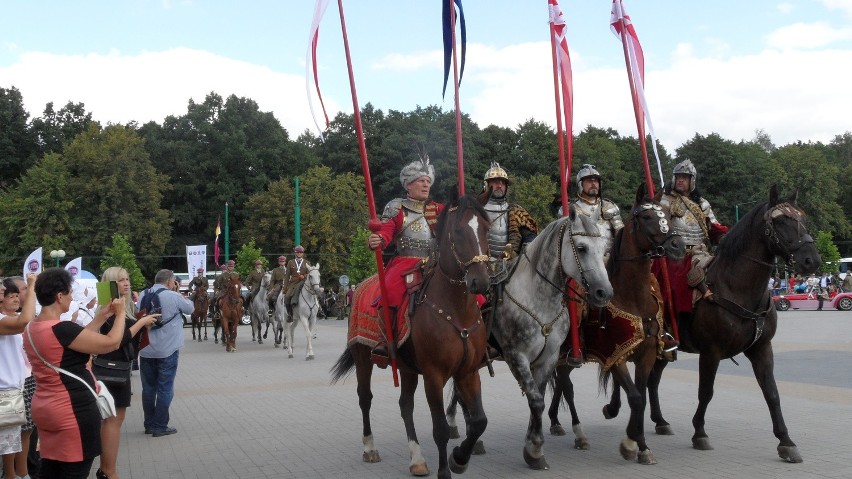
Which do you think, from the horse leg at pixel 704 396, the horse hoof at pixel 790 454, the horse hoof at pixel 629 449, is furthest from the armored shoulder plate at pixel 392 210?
the horse hoof at pixel 790 454

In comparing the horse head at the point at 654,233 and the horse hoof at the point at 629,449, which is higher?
the horse head at the point at 654,233

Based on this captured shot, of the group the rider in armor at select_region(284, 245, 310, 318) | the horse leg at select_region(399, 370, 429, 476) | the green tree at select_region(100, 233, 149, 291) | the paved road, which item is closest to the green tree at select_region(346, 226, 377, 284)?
the green tree at select_region(100, 233, 149, 291)

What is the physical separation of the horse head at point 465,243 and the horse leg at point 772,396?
3.25 meters

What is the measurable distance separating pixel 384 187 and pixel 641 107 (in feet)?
176

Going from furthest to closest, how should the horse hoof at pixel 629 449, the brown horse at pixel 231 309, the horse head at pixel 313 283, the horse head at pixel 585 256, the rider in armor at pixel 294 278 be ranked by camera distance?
1. the brown horse at pixel 231 309
2. the rider in armor at pixel 294 278
3. the horse head at pixel 313 283
4. the horse hoof at pixel 629 449
5. the horse head at pixel 585 256

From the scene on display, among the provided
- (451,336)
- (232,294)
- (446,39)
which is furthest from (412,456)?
(232,294)

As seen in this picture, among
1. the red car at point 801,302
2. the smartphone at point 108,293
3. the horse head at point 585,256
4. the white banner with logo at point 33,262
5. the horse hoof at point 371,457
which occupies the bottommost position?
the red car at point 801,302

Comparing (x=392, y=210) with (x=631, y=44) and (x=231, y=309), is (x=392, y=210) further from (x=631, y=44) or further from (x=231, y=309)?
(x=231, y=309)

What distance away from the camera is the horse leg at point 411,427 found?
7.14m

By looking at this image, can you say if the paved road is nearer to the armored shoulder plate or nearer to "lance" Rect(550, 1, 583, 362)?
"lance" Rect(550, 1, 583, 362)

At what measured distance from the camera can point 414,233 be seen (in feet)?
25.0

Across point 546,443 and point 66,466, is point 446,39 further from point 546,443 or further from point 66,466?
point 66,466

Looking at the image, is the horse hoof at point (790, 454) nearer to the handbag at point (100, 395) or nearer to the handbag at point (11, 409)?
the handbag at point (100, 395)

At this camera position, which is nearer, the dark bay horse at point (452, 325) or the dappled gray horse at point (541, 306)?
the dark bay horse at point (452, 325)
